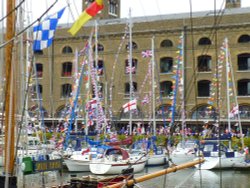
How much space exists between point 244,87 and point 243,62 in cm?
255

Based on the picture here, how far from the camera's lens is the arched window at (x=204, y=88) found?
50469mm

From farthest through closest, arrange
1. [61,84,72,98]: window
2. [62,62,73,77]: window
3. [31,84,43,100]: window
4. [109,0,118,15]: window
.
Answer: [109,0,118,15]: window
[62,62,73,77]: window
[61,84,72,98]: window
[31,84,43,100]: window

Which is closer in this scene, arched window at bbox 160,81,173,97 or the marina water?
the marina water

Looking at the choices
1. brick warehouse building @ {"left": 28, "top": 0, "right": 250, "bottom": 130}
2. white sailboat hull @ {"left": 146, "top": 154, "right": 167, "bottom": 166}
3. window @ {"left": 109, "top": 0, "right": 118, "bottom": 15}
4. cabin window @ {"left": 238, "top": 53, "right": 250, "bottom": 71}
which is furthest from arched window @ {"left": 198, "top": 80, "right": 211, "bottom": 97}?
window @ {"left": 109, "top": 0, "right": 118, "bottom": 15}

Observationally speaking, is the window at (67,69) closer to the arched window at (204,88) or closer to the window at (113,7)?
the arched window at (204,88)

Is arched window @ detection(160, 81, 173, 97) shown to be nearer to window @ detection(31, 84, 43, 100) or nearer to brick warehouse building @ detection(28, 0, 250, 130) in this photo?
brick warehouse building @ detection(28, 0, 250, 130)

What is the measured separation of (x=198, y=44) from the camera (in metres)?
50.4

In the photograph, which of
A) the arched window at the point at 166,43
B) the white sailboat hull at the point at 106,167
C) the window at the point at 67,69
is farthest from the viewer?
the window at the point at 67,69

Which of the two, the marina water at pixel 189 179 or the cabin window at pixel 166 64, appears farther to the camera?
the cabin window at pixel 166 64

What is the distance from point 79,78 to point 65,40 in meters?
26.3

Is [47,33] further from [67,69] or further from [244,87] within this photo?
[67,69]

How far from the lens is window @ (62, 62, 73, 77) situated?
55.9m

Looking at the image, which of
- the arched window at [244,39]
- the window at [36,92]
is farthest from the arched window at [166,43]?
the window at [36,92]

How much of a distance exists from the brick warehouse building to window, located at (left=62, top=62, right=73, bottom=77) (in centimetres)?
12
